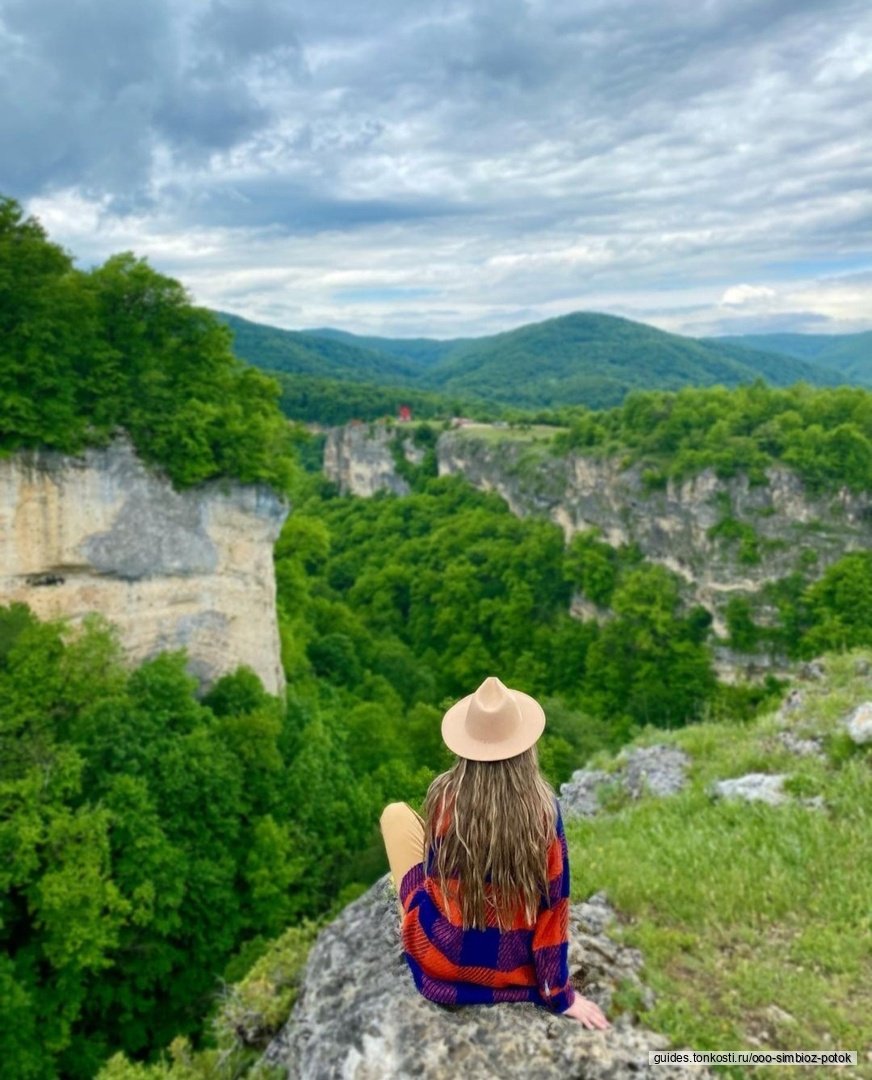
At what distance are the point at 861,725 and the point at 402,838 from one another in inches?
181

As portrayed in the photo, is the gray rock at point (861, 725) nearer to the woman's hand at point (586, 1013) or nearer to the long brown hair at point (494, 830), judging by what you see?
the woman's hand at point (586, 1013)

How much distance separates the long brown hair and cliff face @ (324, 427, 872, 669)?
124 ft

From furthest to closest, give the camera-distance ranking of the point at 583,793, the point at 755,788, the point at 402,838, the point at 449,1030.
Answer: the point at 583,793, the point at 755,788, the point at 402,838, the point at 449,1030

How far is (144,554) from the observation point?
19.4m

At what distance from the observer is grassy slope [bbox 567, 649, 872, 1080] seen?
13.0ft

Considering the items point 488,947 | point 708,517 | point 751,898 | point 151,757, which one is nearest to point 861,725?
point 751,898

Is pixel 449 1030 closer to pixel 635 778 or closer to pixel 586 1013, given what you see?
pixel 586 1013

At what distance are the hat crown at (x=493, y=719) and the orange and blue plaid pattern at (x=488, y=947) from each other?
19.7 inches

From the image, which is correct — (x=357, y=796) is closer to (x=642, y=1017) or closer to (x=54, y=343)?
(x=54, y=343)

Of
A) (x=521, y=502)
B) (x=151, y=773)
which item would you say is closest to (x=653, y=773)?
(x=151, y=773)

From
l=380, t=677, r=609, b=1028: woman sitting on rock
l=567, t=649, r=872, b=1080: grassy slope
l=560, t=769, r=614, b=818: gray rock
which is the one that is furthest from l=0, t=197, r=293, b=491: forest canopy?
l=380, t=677, r=609, b=1028: woman sitting on rock

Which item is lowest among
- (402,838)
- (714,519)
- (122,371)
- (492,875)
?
(714,519)

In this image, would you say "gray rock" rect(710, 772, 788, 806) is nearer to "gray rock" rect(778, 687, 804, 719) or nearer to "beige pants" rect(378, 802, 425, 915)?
"gray rock" rect(778, 687, 804, 719)

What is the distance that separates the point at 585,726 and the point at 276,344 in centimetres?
15689
